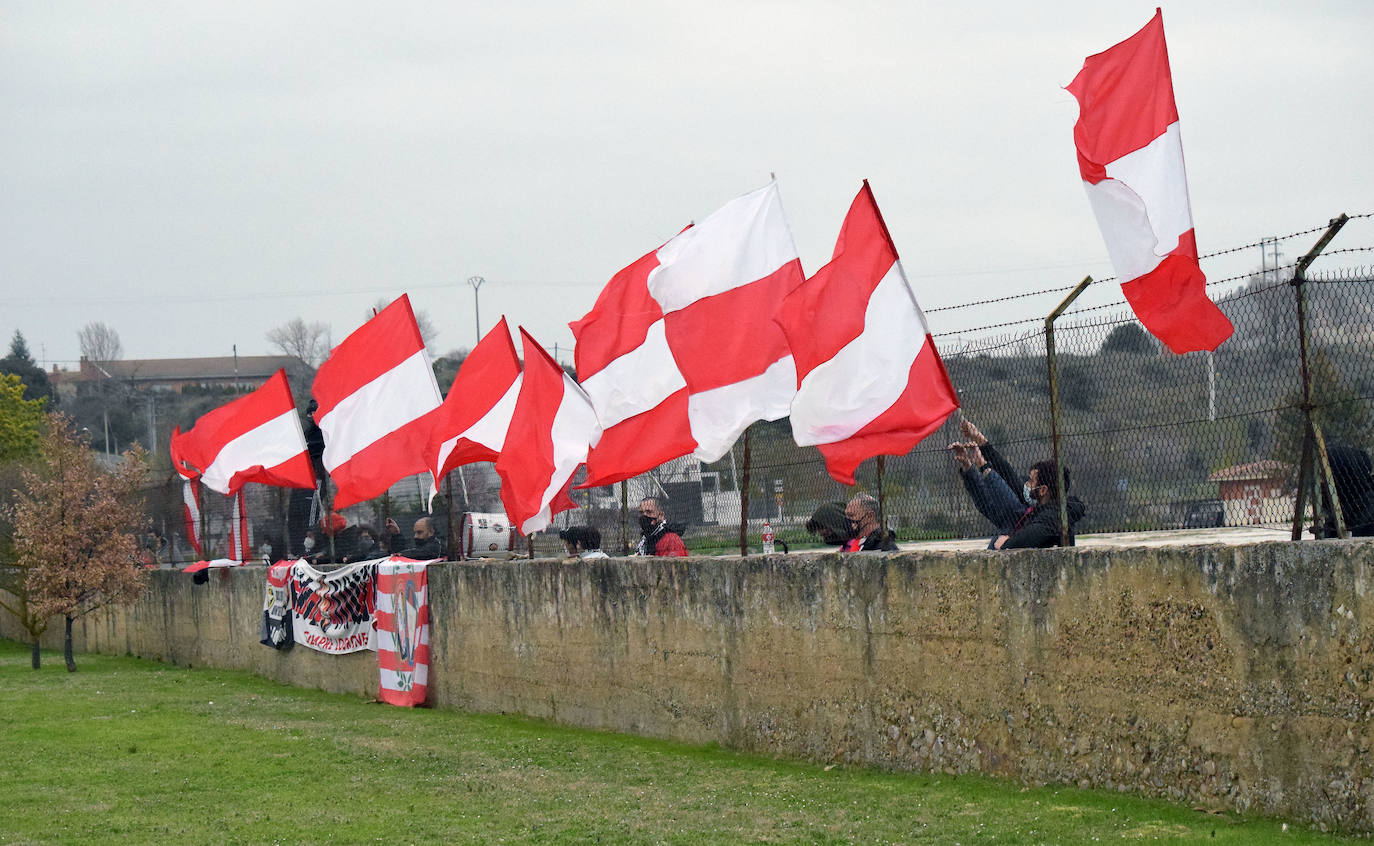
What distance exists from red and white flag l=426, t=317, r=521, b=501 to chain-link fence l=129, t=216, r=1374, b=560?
349cm

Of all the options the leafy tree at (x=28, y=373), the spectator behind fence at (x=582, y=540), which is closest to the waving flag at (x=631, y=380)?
the spectator behind fence at (x=582, y=540)

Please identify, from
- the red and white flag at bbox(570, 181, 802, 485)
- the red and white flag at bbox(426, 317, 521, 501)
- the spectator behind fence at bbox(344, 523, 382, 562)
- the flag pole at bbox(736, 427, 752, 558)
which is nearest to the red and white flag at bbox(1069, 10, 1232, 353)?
the red and white flag at bbox(570, 181, 802, 485)

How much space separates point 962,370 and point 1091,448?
50.7 inches

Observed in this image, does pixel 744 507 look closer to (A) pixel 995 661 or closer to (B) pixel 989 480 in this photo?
(B) pixel 989 480

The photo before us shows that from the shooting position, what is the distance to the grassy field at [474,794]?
7.88m

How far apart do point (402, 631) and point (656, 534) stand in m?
4.52

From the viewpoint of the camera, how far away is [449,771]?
424 inches

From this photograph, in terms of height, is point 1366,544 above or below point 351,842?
above

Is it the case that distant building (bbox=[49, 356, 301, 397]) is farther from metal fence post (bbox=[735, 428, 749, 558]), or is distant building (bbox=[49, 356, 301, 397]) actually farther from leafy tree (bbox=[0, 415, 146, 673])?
metal fence post (bbox=[735, 428, 749, 558])

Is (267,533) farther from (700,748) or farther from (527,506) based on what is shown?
(700,748)

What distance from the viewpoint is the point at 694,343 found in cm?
1137

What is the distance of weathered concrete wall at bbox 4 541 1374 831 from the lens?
279 inches

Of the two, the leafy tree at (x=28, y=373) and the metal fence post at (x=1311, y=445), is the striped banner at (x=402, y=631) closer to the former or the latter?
the metal fence post at (x=1311, y=445)

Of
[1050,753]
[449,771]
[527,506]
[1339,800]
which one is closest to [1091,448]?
[1050,753]
